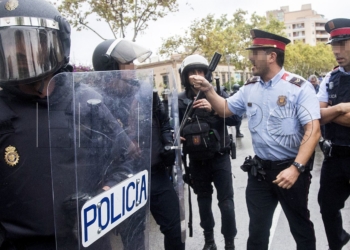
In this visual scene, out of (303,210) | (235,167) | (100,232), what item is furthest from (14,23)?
(235,167)

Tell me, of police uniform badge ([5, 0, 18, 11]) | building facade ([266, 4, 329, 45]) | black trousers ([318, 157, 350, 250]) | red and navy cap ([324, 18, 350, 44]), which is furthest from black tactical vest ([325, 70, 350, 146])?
building facade ([266, 4, 329, 45])

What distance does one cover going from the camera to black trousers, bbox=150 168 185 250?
2.76m

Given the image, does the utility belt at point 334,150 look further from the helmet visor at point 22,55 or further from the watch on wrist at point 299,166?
the helmet visor at point 22,55

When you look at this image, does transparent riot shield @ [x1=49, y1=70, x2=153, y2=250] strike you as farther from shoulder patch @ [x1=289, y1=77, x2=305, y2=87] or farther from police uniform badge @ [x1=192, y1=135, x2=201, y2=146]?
police uniform badge @ [x1=192, y1=135, x2=201, y2=146]

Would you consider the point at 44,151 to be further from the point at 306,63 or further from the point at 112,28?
the point at 306,63

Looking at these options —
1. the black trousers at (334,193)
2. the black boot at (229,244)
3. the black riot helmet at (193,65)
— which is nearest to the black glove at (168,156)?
the black riot helmet at (193,65)

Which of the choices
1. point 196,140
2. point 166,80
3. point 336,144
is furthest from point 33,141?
point 336,144

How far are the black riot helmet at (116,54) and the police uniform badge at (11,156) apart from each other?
59.2 inches

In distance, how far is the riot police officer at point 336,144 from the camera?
9.86 ft

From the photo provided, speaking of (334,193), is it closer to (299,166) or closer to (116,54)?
(299,166)

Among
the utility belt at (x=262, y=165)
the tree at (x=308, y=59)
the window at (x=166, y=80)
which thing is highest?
the tree at (x=308, y=59)

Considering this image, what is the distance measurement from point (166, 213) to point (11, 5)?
5.88ft

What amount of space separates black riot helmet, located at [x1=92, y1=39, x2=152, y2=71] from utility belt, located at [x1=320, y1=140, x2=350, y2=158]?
63.9 inches

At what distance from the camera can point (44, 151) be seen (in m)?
1.39
